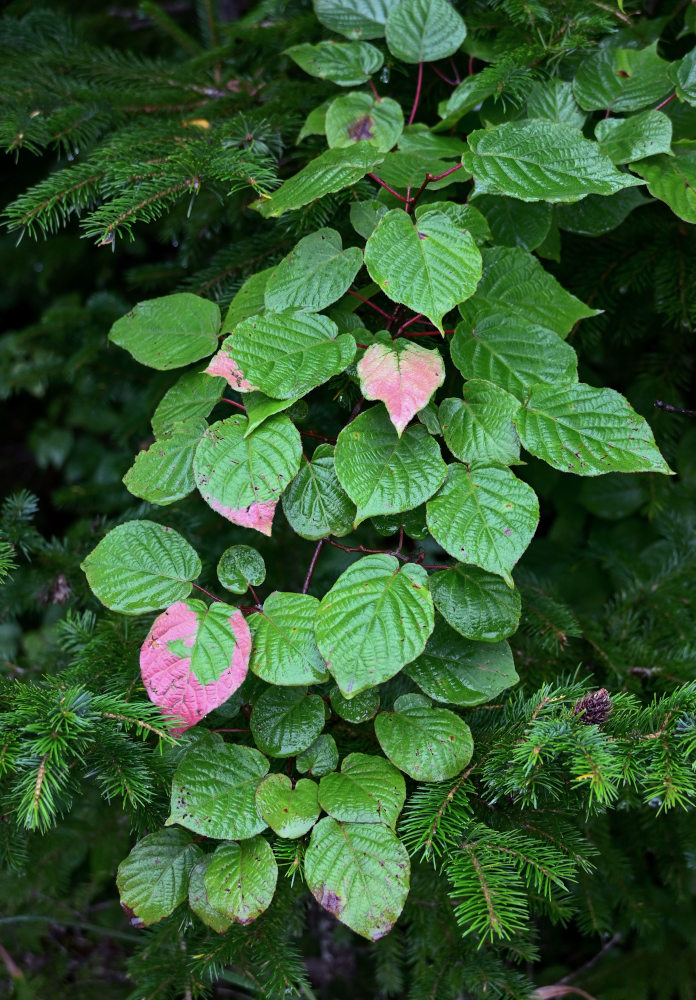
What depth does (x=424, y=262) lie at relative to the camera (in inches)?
31.8

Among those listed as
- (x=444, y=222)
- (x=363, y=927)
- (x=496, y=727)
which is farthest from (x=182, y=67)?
(x=363, y=927)

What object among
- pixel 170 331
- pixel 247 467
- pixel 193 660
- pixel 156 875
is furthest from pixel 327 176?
pixel 156 875

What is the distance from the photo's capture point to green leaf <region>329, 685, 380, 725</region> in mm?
793

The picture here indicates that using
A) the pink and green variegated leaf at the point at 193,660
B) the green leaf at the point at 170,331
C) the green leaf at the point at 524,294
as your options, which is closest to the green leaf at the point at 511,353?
the green leaf at the point at 524,294

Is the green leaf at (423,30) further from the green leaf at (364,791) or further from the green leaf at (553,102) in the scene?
the green leaf at (364,791)

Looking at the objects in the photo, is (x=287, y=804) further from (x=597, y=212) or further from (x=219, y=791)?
(x=597, y=212)

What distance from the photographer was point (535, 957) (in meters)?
0.90

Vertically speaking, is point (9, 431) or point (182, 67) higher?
point (182, 67)

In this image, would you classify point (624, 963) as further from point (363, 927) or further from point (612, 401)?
point (612, 401)

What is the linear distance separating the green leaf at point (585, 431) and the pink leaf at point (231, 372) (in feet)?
1.08

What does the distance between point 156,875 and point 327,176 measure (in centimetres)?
87

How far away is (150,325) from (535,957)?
1.00 m

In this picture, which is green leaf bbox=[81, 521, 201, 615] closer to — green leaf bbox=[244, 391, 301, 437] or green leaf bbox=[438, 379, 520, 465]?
green leaf bbox=[244, 391, 301, 437]

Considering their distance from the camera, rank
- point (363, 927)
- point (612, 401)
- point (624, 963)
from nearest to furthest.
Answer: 1. point (363, 927)
2. point (612, 401)
3. point (624, 963)
